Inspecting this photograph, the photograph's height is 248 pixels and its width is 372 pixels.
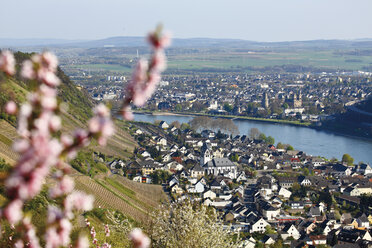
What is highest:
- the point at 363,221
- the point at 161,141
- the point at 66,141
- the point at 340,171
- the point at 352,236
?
the point at 66,141

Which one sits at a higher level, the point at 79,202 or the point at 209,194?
the point at 79,202

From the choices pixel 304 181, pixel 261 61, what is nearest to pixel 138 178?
pixel 304 181

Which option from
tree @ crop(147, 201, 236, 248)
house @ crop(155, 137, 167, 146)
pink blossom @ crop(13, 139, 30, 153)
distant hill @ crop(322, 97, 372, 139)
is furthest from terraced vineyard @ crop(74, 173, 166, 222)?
distant hill @ crop(322, 97, 372, 139)

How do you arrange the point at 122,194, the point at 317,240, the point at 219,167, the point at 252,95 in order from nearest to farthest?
the point at 122,194, the point at 317,240, the point at 219,167, the point at 252,95

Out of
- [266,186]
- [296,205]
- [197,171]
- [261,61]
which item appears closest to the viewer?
[296,205]

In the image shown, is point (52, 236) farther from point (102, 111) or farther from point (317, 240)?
point (317, 240)

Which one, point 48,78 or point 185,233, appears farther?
point 185,233

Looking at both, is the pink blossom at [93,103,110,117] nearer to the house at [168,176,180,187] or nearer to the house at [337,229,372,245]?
the house at [337,229,372,245]
